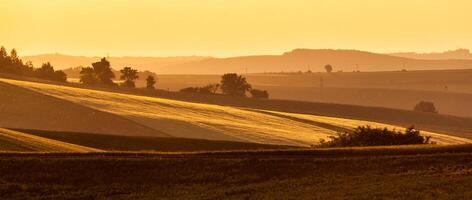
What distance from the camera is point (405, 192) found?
27.8 meters

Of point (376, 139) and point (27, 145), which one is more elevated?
point (376, 139)

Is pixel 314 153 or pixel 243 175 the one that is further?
pixel 314 153

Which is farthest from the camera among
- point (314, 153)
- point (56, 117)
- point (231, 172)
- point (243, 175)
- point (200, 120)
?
point (200, 120)

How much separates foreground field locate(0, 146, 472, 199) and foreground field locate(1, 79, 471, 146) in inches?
1290

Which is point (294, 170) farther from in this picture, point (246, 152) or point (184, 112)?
point (184, 112)

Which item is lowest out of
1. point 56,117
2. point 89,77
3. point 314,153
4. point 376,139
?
point 56,117

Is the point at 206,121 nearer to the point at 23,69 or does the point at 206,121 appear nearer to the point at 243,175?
the point at 243,175

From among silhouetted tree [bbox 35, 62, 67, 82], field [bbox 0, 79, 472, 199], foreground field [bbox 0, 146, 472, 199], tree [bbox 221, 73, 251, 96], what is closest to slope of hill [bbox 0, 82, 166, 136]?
field [bbox 0, 79, 472, 199]

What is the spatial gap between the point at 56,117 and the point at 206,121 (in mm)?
14578

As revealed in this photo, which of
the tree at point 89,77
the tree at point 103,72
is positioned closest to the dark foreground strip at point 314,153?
the tree at point 89,77

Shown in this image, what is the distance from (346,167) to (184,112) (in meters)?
60.4

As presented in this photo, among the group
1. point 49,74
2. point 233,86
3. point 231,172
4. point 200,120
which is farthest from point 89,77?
point 231,172

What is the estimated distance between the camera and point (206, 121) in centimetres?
8400

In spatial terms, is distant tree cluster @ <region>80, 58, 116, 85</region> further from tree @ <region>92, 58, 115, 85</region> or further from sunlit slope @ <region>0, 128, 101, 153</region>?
sunlit slope @ <region>0, 128, 101, 153</region>
